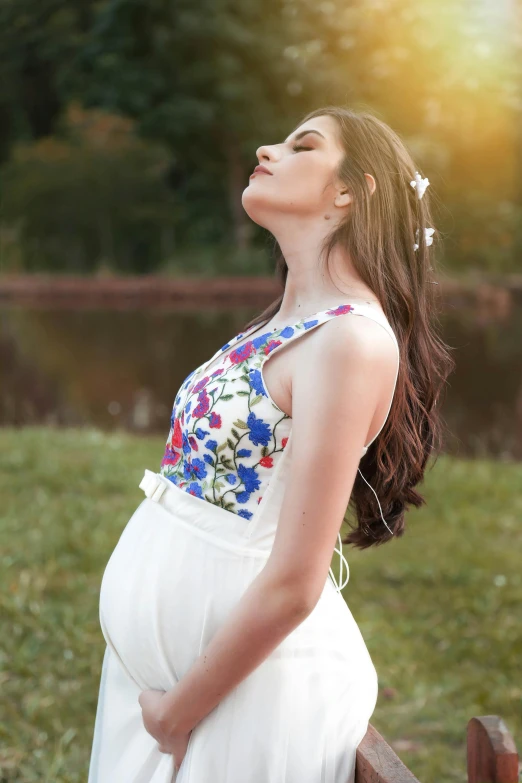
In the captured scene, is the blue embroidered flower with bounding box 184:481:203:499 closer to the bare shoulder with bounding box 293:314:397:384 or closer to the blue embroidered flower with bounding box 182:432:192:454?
the blue embroidered flower with bounding box 182:432:192:454

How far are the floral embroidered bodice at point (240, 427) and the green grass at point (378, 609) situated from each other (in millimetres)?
1409

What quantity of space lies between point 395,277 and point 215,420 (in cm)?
32

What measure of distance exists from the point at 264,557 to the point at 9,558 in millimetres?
2778

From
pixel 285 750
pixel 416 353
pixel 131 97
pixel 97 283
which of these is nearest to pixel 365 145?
pixel 416 353

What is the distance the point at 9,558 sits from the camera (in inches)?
147

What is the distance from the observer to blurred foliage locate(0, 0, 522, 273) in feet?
68.0

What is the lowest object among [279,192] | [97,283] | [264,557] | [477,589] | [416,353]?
[97,283]

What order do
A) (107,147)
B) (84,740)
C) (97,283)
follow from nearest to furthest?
(84,740)
(97,283)
(107,147)

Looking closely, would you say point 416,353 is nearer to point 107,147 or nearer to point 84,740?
point 84,740

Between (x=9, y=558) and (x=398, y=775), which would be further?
(x=9, y=558)

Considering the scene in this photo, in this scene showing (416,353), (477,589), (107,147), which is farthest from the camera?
(107,147)

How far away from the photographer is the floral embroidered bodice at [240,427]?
116 cm

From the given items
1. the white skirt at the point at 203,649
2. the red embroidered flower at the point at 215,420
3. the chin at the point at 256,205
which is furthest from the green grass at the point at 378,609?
the chin at the point at 256,205

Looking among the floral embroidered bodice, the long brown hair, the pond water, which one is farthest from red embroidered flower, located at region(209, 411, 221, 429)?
the pond water
